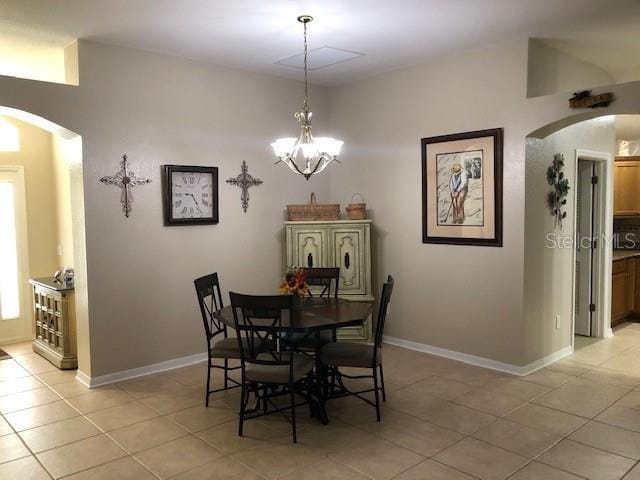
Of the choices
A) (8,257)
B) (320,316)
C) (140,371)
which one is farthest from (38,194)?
(320,316)

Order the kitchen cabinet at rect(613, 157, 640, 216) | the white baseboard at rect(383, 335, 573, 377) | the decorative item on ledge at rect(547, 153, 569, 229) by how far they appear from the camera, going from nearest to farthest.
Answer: the white baseboard at rect(383, 335, 573, 377)
the decorative item on ledge at rect(547, 153, 569, 229)
the kitchen cabinet at rect(613, 157, 640, 216)

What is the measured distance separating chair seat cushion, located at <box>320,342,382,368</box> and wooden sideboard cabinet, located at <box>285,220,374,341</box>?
1615mm

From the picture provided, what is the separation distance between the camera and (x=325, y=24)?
3.87 m

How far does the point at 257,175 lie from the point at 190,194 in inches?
31.6

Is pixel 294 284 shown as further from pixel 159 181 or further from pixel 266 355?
pixel 159 181

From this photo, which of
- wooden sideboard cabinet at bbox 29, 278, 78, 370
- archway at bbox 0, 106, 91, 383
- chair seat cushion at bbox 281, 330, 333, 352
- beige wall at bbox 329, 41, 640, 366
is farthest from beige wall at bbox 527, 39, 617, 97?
wooden sideboard cabinet at bbox 29, 278, 78, 370

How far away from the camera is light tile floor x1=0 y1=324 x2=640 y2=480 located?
2953mm

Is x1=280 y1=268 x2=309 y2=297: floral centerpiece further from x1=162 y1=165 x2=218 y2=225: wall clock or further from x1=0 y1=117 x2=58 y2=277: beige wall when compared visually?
x1=0 y1=117 x2=58 y2=277: beige wall


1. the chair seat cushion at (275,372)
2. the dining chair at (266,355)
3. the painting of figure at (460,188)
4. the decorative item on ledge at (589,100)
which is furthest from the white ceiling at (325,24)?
the chair seat cushion at (275,372)

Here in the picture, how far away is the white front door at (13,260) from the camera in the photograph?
5.72 metres

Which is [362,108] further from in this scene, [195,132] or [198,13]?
[198,13]

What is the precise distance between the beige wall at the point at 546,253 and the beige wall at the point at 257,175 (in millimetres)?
115

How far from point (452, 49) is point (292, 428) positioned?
3.39m

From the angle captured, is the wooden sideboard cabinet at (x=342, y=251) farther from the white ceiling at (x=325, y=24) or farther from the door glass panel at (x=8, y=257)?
the door glass panel at (x=8, y=257)
